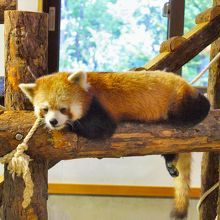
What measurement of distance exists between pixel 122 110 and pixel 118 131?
0.22 ft

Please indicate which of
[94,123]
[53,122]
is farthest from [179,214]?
[53,122]

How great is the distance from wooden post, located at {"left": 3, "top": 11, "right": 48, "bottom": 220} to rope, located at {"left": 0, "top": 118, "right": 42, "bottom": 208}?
0.07m

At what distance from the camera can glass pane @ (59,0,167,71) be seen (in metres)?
3.37

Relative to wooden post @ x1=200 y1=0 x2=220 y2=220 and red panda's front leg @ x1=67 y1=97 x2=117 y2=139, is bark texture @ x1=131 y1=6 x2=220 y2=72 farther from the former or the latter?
red panda's front leg @ x1=67 y1=97 x2=117 y2=139

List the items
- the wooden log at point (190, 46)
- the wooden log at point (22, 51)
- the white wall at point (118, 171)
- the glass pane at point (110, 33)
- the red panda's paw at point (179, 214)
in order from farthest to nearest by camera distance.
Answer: the white wall at point (118, 171) → the glass pane at point (110, 33) → the wooden log at point (190, 46) → the red panda's paw at point (179, 214) → the wooden log at point (22, 51)

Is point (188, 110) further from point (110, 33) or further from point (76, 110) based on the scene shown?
point (110, 33)

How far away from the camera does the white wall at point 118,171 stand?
11.6 ft

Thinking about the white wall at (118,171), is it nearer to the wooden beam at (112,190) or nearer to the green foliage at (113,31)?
the wooden beam at (112,190)

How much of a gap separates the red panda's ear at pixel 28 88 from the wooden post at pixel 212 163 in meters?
1.41

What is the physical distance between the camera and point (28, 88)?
1360 mm

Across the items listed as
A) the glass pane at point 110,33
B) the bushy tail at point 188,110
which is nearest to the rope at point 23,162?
the bushy tail at point 188,110

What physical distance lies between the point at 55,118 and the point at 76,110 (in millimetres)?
71

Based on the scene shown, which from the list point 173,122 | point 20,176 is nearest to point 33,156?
point 20,176

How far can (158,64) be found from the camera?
232 centimetres
